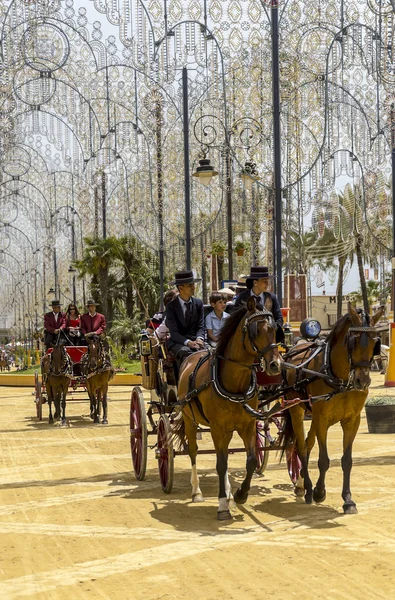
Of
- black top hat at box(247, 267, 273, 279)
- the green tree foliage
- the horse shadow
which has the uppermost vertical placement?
the green tree foliage

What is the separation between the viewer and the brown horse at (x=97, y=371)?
66.7 ft

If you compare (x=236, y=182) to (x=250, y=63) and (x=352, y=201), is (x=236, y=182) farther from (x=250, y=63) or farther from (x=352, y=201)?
(x=250, y=63)

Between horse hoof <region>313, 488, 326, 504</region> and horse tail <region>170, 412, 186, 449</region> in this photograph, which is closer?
horse hoof <region>313, 488, 326, 504</region>

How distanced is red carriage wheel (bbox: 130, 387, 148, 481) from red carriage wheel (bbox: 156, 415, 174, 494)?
468 mm

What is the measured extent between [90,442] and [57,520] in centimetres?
730

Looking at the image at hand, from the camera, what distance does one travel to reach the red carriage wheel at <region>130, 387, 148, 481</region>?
1187 cm

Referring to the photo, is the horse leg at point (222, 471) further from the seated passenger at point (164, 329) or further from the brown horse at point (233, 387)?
the seated passenger at point (164, 329)

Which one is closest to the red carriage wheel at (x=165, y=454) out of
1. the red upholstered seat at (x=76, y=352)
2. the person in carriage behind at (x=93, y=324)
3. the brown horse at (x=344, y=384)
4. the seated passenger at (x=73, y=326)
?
the brown horse at (x=344, y=384)

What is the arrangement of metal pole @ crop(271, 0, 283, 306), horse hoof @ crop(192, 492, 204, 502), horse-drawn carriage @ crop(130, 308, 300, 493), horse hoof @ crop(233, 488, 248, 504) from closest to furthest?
1. horse hoof @ crop(233, 488, 248, 504)
2. horse hoof @ crop(192, 492, 204, 502)
3. horse-drawn carriage @ crop(130, 308, 300, 493)
4. metal pole @ crop(271, 0, 283, 306)

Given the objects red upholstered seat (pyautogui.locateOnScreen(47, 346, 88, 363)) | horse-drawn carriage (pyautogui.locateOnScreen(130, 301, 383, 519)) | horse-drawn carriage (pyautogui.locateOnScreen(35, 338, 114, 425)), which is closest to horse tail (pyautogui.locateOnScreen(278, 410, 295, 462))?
horse-drawn carriage (pyautogui.locateOnScreen(130, 301, 383, 519))

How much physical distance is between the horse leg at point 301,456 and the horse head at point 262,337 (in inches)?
61.2

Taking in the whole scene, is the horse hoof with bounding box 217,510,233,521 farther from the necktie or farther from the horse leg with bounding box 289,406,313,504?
the necktie

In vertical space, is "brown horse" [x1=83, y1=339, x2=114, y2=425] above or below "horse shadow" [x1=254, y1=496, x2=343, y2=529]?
above

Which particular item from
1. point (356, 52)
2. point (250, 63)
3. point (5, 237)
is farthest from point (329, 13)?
point (5, 237)
